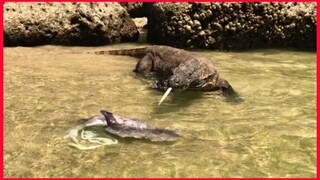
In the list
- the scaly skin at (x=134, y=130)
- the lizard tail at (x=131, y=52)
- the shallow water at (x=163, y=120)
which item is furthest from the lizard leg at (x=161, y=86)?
the lizard tail at (x=131, y=52)

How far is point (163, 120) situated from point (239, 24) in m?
5.25

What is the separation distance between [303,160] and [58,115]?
8.26ft

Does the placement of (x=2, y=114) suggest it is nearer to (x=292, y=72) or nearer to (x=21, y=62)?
(x=21, y=62)

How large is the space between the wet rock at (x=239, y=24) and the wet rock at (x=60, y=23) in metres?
1.28

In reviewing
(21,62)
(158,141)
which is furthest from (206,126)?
(21,62)

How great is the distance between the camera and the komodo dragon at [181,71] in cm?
565

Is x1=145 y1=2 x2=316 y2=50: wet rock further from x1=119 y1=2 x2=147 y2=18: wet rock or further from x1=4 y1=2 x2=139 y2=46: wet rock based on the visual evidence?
x1=119 y1=2 x2=147 y2=18: wet rock

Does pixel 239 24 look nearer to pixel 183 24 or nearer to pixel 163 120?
pixel 183 24

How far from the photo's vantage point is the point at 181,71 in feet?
18.7

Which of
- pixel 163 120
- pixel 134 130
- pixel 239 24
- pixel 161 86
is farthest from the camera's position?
pixel 239 24

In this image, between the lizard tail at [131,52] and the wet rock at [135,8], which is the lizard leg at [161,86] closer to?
the lizard tail at [131,52]

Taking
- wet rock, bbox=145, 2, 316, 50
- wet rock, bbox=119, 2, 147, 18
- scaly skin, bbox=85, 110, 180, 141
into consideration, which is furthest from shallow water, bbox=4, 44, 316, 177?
wet rock, bbox=119, 2, 147, 18

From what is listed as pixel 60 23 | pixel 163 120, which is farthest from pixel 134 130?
pixel 60 23

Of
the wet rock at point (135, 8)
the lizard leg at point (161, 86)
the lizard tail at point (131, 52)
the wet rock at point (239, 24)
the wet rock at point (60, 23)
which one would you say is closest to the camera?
the lizard leg at point (161, 86)
